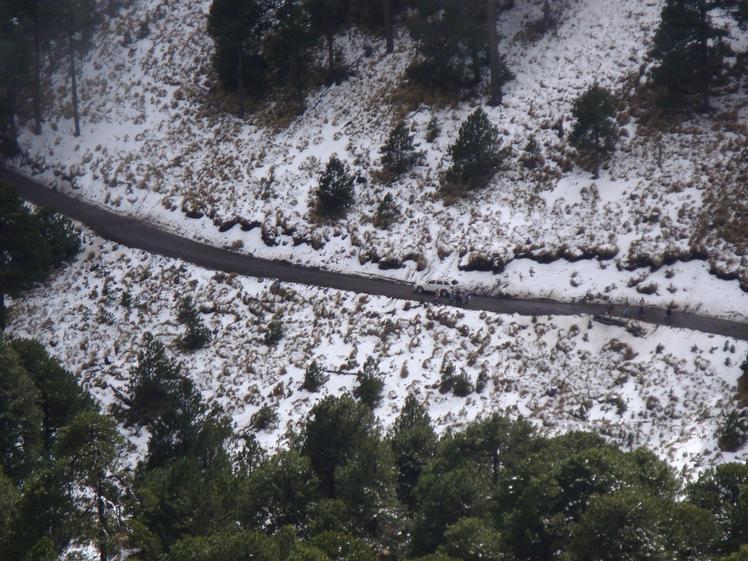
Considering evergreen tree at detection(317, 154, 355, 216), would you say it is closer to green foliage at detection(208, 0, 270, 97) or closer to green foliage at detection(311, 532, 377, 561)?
green foliage at detection(208, 0, 270, 97)

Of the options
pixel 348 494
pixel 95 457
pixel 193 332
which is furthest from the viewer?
pixel 193 332

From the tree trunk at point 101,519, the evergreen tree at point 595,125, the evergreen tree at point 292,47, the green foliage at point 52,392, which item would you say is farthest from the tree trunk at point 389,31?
the tree trunk at point 101,519

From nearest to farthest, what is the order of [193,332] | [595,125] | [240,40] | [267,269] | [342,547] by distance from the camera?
[342,547] < [193,332] < [595,125] < [267,269] < [240,40]

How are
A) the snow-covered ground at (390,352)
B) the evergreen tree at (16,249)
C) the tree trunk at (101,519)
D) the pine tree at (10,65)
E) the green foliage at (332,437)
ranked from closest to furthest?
the tree trunk at (101,519), the green foliage at (332,437), the snow-covered ground at (390,352), the evergreen tree at (16,249), the pine tree at (10,65)

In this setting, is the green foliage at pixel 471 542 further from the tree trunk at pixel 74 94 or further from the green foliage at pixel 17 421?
the tree trunk at pixel 74 94

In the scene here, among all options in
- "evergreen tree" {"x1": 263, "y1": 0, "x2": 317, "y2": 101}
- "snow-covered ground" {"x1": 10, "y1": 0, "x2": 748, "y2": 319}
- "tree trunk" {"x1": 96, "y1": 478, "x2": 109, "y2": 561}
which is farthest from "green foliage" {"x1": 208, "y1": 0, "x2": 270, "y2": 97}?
"tree trunk" {"x1": 96, "y1": 478, "x2": 109, "y2": 561}

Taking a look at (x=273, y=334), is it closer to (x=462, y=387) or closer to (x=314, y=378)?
(x=314, y=378)

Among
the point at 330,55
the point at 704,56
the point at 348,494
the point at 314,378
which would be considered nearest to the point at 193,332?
the point at 314,378
